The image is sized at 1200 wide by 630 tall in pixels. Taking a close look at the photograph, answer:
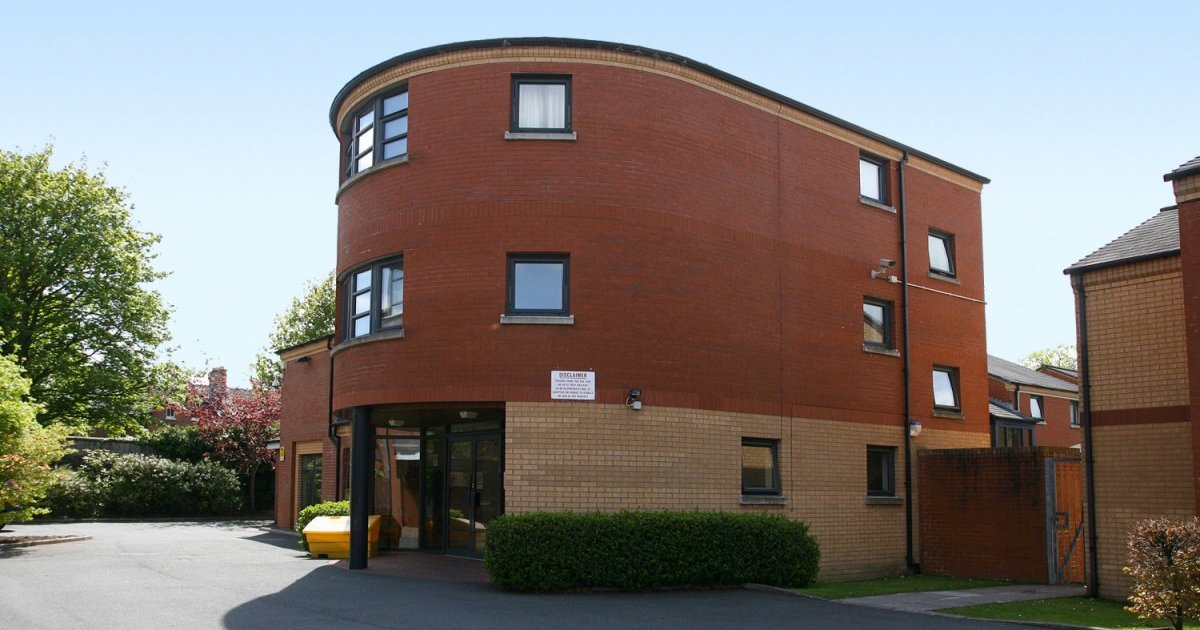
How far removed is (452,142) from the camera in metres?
18.3

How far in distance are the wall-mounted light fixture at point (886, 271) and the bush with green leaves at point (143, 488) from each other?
97.3ft

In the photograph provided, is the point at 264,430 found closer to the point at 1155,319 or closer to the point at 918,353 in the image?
the point at 918,353

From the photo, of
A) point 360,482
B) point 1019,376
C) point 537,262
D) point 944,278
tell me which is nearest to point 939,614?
point 537,262

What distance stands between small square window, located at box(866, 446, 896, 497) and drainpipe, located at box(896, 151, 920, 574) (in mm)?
283

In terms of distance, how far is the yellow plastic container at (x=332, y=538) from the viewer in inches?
822

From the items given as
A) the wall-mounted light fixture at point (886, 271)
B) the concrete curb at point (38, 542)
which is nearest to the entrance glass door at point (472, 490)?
the wall-mounted light fixture at point (886, 271)

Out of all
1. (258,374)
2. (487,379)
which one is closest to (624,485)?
(487,379)

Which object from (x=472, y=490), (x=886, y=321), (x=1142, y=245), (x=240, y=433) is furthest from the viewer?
(x=240, y=433)

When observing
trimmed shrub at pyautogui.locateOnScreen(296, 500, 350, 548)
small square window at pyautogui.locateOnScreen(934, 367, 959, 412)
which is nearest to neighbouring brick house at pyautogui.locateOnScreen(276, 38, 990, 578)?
small square window at pyautogui.locateOnScreen(934, 367, 959, 412)

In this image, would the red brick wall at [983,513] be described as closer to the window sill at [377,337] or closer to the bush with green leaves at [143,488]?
the window sill at [377,337]

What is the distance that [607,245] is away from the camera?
17.8 metres

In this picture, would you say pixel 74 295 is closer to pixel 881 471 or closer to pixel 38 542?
pixel 38 542

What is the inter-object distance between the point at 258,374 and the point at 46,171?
21.8m

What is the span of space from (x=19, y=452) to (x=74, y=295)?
616 inches
